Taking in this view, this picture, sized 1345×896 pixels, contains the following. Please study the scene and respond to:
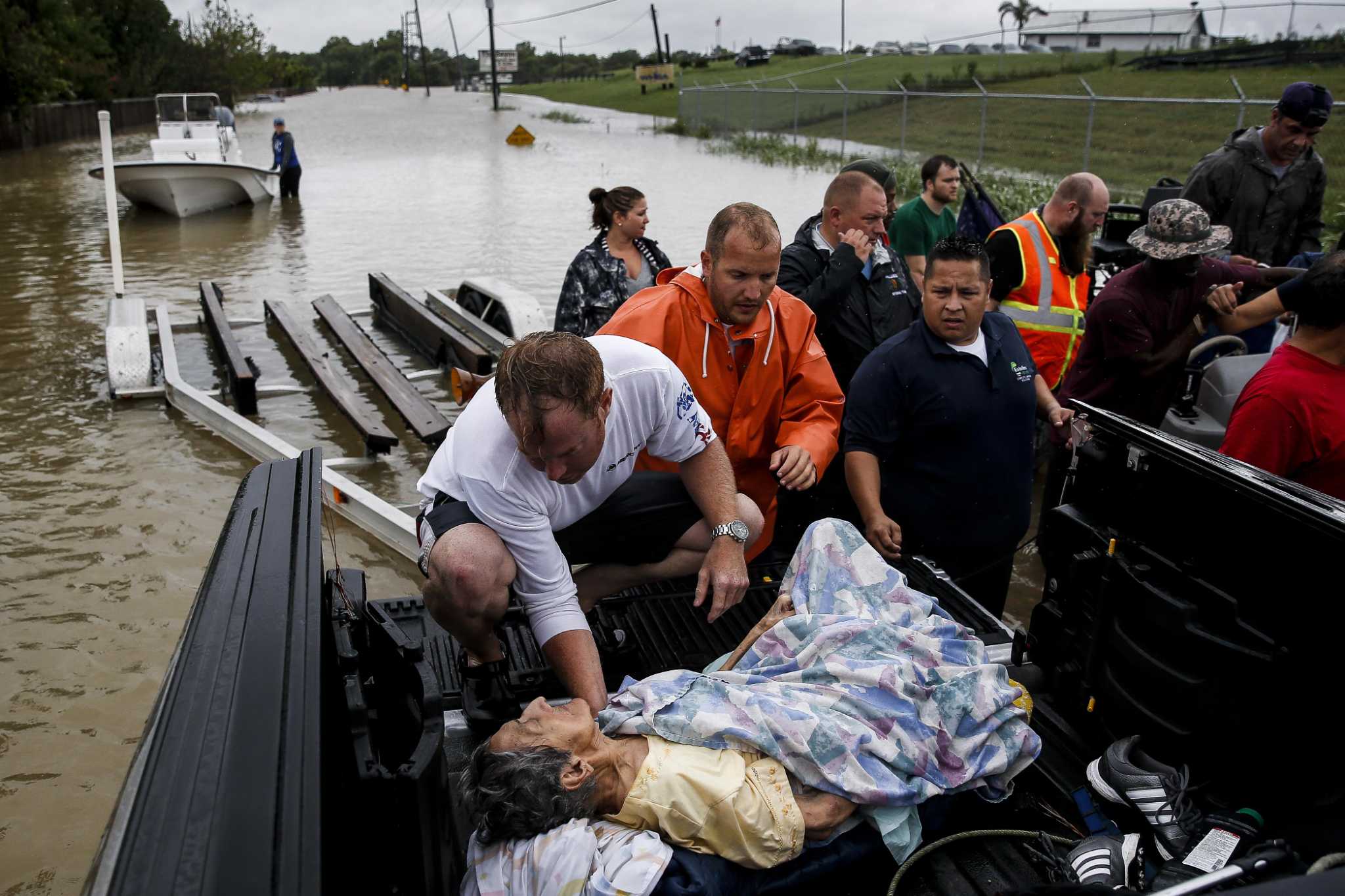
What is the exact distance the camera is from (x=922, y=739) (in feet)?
8.32

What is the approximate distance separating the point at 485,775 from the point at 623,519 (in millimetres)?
1302

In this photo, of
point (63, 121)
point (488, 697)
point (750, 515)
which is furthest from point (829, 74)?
point (488, 697)

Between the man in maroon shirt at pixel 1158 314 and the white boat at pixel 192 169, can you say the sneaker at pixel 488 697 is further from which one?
the white boat at pixel 192 169

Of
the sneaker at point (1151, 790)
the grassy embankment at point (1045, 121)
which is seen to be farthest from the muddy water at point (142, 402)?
the grassy embankment at point (1045, 121)

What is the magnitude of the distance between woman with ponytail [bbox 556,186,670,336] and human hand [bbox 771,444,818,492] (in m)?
2.06

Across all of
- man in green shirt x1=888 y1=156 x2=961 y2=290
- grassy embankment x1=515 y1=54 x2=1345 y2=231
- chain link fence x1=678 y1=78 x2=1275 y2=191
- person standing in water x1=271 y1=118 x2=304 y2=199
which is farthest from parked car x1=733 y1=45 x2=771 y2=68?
man in green shirt x1=888 y1=156 x2=961 y2=290

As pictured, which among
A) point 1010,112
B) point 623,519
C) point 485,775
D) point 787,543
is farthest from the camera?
point 1010,112

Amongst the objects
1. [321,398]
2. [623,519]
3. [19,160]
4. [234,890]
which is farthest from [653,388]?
[19,160]

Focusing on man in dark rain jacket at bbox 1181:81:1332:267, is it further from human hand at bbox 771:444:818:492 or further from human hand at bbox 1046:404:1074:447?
human hand at bbox 771:444:818:492

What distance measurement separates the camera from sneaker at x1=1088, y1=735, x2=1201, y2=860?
232cm

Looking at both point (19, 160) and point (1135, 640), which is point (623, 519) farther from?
point (19, 160)

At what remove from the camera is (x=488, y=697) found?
2.94 metres

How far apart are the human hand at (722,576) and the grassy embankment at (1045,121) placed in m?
11.9

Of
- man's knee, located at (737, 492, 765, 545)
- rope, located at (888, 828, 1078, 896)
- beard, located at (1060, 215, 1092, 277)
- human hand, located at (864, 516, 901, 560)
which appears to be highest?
beard, located at (1060, 215, 1092, 277)
